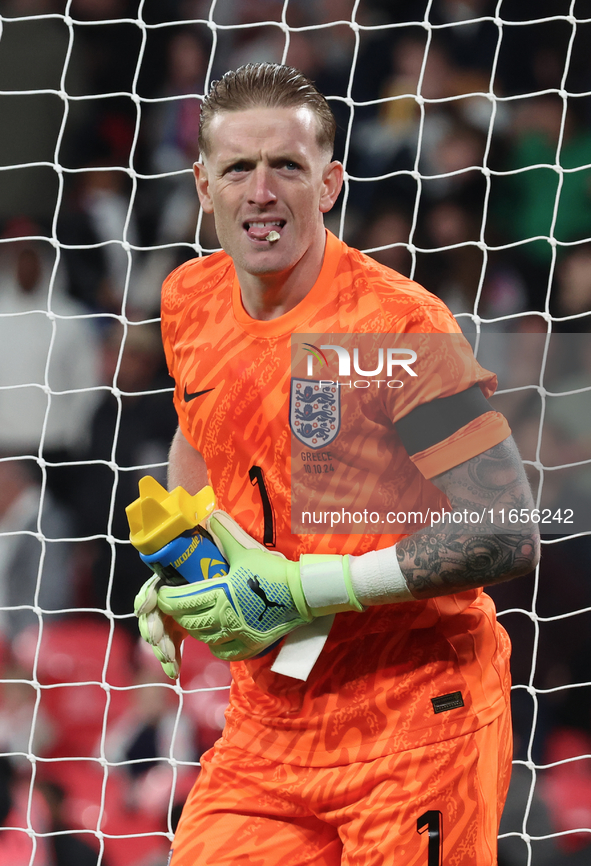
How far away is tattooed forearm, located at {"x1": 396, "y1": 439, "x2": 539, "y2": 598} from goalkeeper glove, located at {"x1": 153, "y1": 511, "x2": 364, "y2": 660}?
0.09m

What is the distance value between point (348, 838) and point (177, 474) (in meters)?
0.58

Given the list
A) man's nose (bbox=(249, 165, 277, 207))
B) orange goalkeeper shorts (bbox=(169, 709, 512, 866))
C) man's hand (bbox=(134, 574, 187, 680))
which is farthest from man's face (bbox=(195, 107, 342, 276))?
orange goalkeeper shorts (bbox=(169, 709, 512, 866))

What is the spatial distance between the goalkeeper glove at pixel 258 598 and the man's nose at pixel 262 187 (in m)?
0.43

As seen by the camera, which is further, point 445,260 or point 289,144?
point 445,260

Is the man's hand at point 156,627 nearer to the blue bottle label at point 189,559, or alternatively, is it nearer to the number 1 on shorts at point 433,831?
the blue bottle label at point 189,559

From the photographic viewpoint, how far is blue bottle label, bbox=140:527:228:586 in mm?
1032

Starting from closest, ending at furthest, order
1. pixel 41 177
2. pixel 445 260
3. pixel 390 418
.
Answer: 1. pixel 390 418
2. pixel 445 260
3. pixel 41 177

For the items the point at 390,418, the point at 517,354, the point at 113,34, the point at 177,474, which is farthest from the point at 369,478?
the point at 113,34

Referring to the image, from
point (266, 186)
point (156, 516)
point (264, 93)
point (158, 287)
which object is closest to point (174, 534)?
point (156, 516)

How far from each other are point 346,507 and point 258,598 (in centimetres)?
16

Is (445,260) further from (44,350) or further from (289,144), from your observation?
(289,144)

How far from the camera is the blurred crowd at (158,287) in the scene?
6.78ft

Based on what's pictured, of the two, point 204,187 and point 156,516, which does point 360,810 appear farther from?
point 204,187

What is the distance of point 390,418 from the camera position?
3.44 ft
